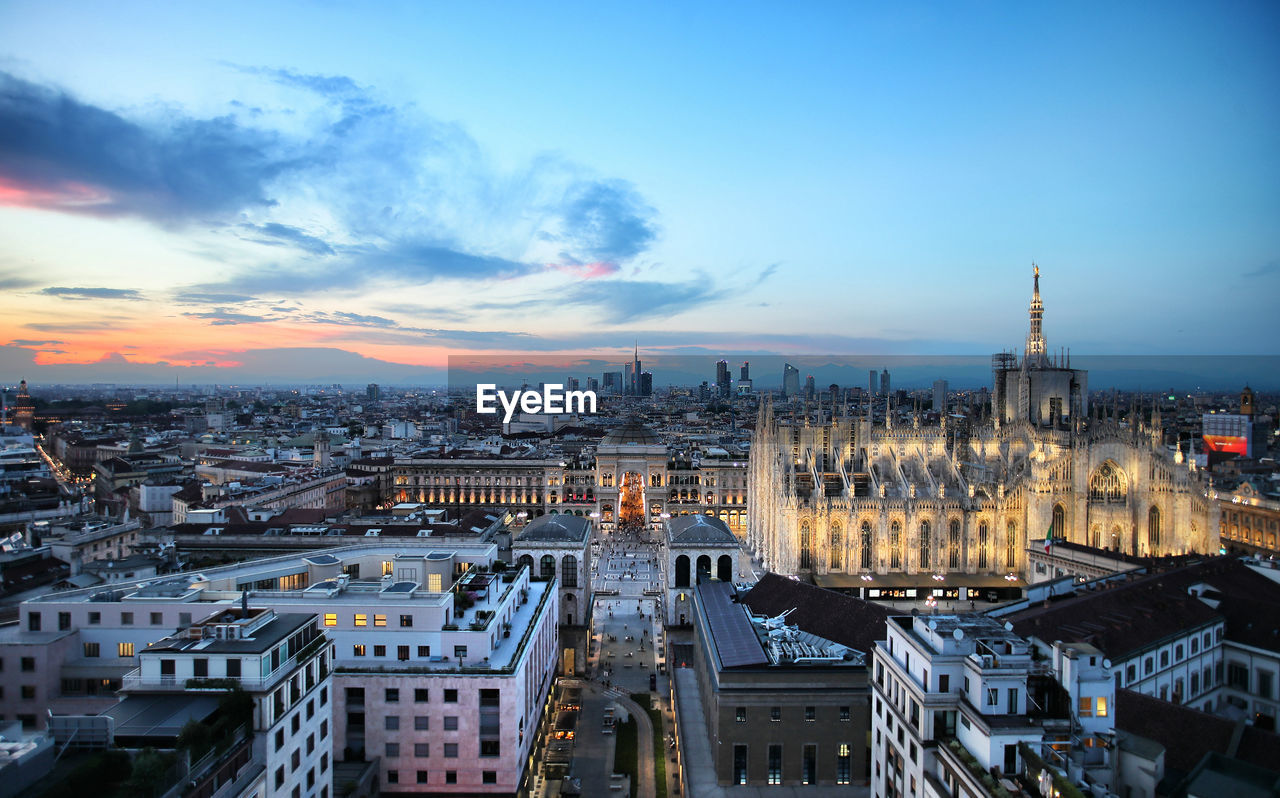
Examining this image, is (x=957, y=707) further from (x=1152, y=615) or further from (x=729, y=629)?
(x=1152, y=615)

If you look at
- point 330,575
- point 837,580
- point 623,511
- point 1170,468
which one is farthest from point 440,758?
point 623,511

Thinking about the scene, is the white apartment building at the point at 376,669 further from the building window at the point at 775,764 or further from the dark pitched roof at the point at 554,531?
the dark pitched roof at the point at 554,531

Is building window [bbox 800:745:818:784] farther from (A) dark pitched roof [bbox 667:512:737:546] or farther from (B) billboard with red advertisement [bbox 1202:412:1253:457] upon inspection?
(B) billboard with red advertisement [bbox 1202:412:1253:457]

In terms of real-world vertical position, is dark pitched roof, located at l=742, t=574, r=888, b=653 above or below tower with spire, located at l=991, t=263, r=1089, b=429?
below

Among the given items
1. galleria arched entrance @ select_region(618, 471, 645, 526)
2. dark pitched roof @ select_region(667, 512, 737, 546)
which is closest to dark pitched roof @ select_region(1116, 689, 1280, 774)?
dark pitched roof @ select_region(667, 512, 737, 546)

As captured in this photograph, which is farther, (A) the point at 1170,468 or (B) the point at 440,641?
(A) the point at 1170,468

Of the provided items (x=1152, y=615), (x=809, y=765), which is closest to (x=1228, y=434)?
(x=1152, y=615)

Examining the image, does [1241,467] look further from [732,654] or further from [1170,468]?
[732,654]
